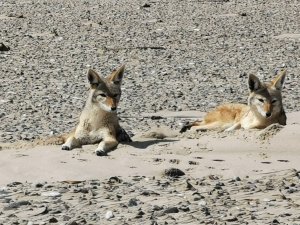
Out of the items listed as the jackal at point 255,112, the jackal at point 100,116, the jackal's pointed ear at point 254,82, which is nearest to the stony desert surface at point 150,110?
the jackal at point 100,116

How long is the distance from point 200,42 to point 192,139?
36.4 ft

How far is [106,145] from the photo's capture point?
380 inches

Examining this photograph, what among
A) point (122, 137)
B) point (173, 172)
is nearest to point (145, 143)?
point (122, 137)

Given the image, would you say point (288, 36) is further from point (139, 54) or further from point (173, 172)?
point (173, 172)

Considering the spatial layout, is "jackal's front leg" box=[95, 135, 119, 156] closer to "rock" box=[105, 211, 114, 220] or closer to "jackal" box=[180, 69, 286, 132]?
"jackal" box=[180, 69, 286, 132]

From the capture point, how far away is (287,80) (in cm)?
1644

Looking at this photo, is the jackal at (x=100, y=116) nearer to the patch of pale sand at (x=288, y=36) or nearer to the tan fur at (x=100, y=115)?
the tan fur at (x=100, y=115)

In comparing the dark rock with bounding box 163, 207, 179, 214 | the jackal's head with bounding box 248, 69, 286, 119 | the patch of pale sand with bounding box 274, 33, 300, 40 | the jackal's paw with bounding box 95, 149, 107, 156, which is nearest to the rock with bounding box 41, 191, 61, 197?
the dark rock with bounding box 163, 207, 179, 214

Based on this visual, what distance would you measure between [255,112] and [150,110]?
3136 millimetres

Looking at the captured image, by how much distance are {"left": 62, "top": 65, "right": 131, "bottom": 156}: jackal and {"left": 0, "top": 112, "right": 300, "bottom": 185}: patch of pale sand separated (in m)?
0.21

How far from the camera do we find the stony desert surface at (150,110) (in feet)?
24.1

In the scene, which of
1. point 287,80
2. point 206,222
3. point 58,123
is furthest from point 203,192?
point 287,80

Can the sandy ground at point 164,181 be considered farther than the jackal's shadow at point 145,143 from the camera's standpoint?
No

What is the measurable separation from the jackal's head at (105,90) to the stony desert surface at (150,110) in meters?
0.58
